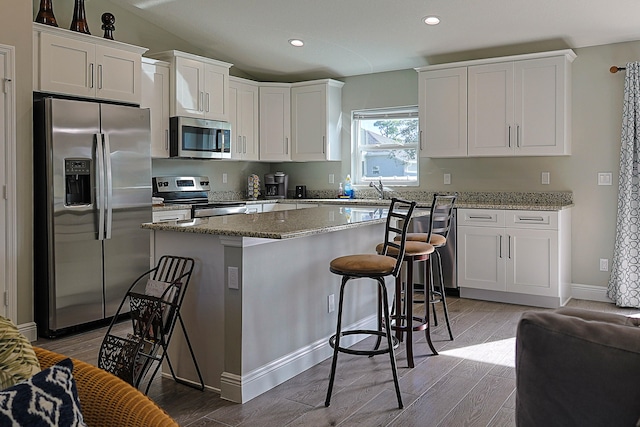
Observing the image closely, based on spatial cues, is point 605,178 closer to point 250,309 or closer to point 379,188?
point 379,188

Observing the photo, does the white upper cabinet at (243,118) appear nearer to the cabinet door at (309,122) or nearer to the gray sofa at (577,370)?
the cabinet door at (309,122)

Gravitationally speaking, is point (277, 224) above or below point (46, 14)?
below

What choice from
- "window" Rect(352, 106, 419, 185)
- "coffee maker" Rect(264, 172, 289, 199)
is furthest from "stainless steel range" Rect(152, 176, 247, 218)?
"window" Rect(352, 106, 419, 185)

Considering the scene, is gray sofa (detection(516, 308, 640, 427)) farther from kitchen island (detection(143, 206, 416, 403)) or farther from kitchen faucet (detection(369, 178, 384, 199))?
kitchen faucet (detection(369, 178, 384, 199))

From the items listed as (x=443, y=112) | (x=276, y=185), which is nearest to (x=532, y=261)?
(x=443, y=112)

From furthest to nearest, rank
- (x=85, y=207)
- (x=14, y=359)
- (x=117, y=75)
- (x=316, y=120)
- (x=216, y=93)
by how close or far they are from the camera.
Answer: (x=316, y=120) < (x=216, y=93) < (x=117, y=75) < (x=85, y=207) < (x=14, y=359)

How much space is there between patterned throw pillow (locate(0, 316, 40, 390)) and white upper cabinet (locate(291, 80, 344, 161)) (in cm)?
522

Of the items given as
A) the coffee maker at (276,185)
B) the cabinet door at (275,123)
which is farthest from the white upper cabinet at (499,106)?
the coffee maker at (276,185)

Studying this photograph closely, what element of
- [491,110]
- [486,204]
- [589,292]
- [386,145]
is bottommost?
[589,292]

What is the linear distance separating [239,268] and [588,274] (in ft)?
12.4

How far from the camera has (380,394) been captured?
9.52 ft

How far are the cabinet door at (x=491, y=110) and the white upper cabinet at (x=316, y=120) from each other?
1706 millimetres

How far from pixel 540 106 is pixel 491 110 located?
0.44m

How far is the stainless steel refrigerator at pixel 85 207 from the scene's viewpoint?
393cm
